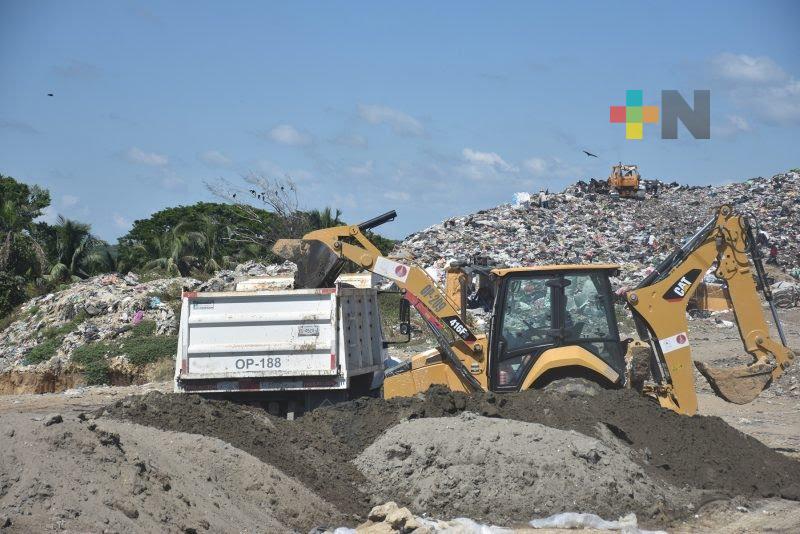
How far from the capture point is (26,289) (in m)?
23.6

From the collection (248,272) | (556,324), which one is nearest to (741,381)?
(556,324)

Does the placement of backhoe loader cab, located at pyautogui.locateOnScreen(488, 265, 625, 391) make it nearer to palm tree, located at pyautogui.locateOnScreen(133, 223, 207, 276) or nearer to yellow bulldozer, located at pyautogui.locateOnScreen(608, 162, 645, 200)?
palm tree, located at pyautogui.locateOnScreen(133, 223, 207, 276)

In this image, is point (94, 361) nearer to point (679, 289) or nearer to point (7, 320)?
point (7, 320)

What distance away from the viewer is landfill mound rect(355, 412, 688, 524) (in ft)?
22.7

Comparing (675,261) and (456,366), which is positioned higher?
(675,261)

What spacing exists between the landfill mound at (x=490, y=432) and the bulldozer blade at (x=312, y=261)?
5.29 ft

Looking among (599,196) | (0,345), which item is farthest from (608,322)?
(599,196)

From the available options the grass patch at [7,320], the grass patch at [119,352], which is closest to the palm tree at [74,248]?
the grass patch at [7,320]

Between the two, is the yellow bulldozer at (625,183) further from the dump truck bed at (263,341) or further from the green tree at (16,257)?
the dump truck bed at (263,341)

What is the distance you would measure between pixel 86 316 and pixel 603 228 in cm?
1627

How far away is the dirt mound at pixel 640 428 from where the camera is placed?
7684mm

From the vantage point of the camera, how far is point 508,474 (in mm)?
7113

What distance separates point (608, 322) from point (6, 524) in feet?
17.8

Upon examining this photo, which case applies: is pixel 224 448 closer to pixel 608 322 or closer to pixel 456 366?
pixel 456 366
